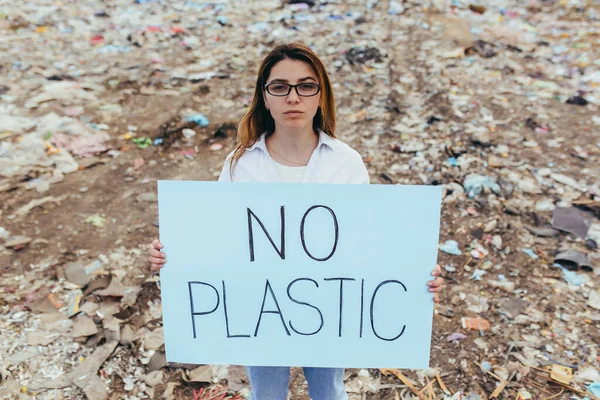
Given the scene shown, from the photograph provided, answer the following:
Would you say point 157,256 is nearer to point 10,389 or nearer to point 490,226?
point 10,389

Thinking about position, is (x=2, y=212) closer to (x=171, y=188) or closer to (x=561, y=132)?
(x=171, y=188)

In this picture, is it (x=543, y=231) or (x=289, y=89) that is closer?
(x=289, y=89)

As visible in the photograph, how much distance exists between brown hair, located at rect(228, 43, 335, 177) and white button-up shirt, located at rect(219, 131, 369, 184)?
0.03 meters

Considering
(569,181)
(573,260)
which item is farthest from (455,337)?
(569,181)

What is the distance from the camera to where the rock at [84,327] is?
8.11 ft

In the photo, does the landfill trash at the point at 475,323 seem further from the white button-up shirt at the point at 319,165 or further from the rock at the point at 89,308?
the rock at the point at 89,308

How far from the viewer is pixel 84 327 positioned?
2508mm

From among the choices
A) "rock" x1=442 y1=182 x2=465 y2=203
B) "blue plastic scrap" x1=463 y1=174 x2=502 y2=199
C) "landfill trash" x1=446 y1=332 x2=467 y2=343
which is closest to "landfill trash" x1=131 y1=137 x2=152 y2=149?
"rock" x1=442 y1=182 x2=465 y2=203

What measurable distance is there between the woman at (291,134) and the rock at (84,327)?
1.28 m

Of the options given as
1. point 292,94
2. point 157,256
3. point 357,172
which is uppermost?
point 292,94

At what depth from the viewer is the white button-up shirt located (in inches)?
57.6

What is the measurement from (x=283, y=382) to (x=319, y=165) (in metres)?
0.75

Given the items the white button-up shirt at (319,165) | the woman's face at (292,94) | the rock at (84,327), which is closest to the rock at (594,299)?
the white button-up shirt at (319,165)

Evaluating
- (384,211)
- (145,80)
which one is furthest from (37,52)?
(384,211)
